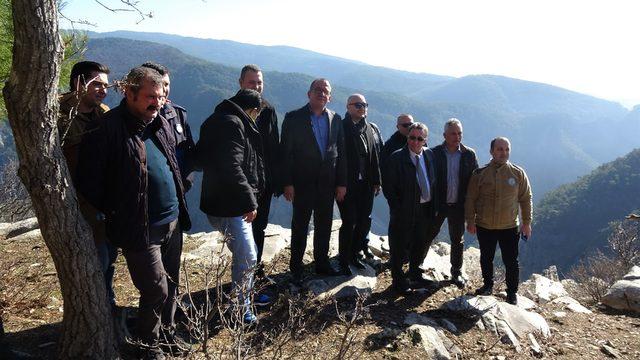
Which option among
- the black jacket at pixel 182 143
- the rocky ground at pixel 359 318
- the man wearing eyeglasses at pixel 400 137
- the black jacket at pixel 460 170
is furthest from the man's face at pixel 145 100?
the man wearing eyeglasses at pixel 400 137

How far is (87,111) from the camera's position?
352 centimetres

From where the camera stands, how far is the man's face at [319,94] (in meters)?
4.88

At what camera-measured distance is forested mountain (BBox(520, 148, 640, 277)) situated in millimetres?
78562

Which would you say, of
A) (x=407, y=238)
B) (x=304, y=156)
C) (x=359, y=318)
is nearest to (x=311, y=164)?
(x=304, y=156)

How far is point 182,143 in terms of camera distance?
3738 millimetres

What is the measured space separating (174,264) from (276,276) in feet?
7.57

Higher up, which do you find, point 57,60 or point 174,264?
point 57,60

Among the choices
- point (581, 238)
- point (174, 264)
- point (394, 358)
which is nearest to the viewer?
point (174, 264)

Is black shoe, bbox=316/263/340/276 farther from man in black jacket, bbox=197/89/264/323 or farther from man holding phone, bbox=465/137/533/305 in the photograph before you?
man holding phone, bbox=465/137/533/305

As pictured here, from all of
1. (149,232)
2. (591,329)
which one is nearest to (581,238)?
(591,329)

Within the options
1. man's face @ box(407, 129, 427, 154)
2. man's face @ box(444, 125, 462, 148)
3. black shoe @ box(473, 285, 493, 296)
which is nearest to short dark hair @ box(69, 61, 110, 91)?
man's face @ box(407, 129, 427, 154)

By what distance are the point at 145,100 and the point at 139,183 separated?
1.85ft

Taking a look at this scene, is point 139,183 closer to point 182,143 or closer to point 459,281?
point 182,143

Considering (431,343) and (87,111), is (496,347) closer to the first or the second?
(431,343)
